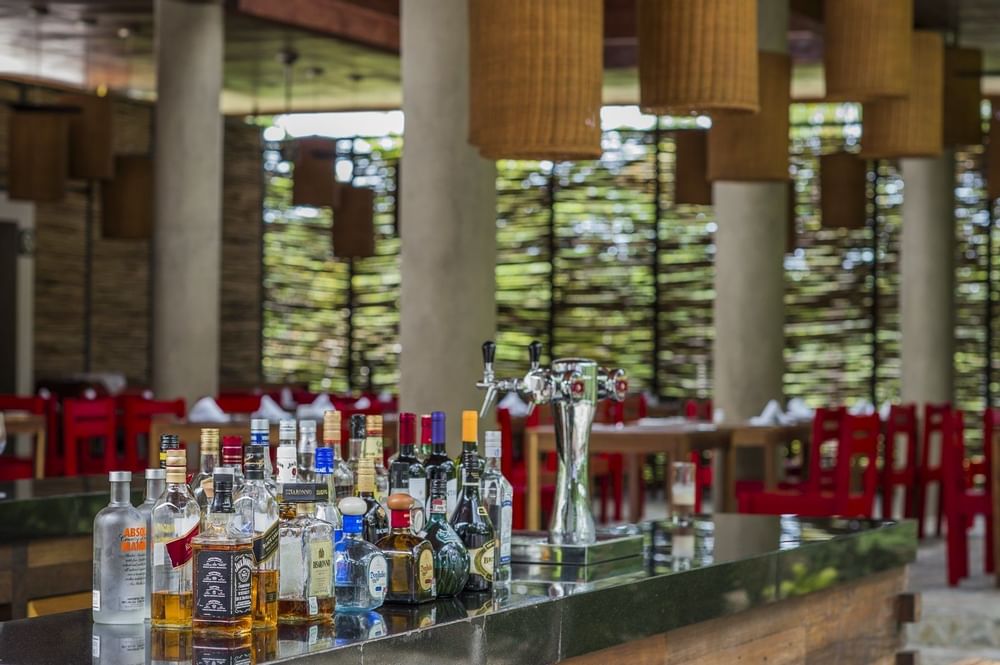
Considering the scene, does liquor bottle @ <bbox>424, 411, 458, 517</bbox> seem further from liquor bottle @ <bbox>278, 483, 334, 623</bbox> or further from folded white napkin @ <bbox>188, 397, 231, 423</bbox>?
folded white napkin @ <bbox>188, 397, 231, 423</bbox>

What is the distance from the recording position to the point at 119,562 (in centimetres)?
228

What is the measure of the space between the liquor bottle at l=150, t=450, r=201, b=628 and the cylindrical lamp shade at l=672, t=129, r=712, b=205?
9.55 metres

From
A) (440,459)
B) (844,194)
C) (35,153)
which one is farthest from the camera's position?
(844,194)

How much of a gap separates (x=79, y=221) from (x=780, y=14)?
8003 mm

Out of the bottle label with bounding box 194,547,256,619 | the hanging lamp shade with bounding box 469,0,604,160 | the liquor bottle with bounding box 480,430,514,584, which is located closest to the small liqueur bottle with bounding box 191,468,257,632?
the bottle label with bounding box 194,547,256,619

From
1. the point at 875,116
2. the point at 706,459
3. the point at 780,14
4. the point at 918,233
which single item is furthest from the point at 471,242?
the point at 706,459

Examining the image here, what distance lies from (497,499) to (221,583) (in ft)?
2.48

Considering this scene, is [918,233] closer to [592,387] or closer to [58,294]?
[58,294]

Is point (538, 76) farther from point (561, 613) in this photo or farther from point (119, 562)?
point (119, 562)

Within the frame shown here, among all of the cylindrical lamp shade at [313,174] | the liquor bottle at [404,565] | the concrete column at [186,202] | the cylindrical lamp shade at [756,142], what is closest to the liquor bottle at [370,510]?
the liquor bottle at [404,565]

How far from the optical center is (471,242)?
7.77 meters

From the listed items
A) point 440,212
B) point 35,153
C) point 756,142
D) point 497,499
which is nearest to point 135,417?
point 440,212

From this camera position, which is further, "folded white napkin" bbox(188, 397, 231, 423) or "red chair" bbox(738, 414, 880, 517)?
"folded white napkin" bbox(188, 397, 231, 423)

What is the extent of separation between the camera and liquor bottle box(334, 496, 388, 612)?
242 cm
